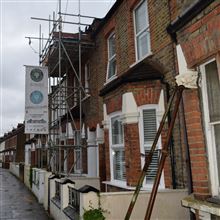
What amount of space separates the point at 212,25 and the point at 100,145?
23.1 ft

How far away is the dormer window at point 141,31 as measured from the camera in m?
7.61

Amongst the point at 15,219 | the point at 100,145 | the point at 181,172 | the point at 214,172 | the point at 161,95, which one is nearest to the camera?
the point at 214,172

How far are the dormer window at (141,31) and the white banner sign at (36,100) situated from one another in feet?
15.5

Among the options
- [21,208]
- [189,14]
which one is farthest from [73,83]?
[189,14]

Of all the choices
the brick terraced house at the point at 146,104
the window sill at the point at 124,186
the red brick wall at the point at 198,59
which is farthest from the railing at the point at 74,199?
the red brick wall at the point at 198,59

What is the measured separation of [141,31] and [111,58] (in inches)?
79.8

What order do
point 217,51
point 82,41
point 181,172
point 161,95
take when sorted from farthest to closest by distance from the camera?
point 82,41 → point 161,95 → point 181,172 → point 217,51

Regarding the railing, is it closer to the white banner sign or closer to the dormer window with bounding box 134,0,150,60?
the dormer window with bounding box 134,0,150,60

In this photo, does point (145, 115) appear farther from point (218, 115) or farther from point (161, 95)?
point (218, 115)

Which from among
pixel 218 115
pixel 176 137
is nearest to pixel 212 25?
pixel 218 115

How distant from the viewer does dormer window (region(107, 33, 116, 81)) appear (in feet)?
31.2

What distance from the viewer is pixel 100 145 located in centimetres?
1002

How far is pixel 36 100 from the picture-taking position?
37.4 ft

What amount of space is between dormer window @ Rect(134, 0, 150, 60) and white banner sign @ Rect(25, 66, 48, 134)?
15.5 feet
